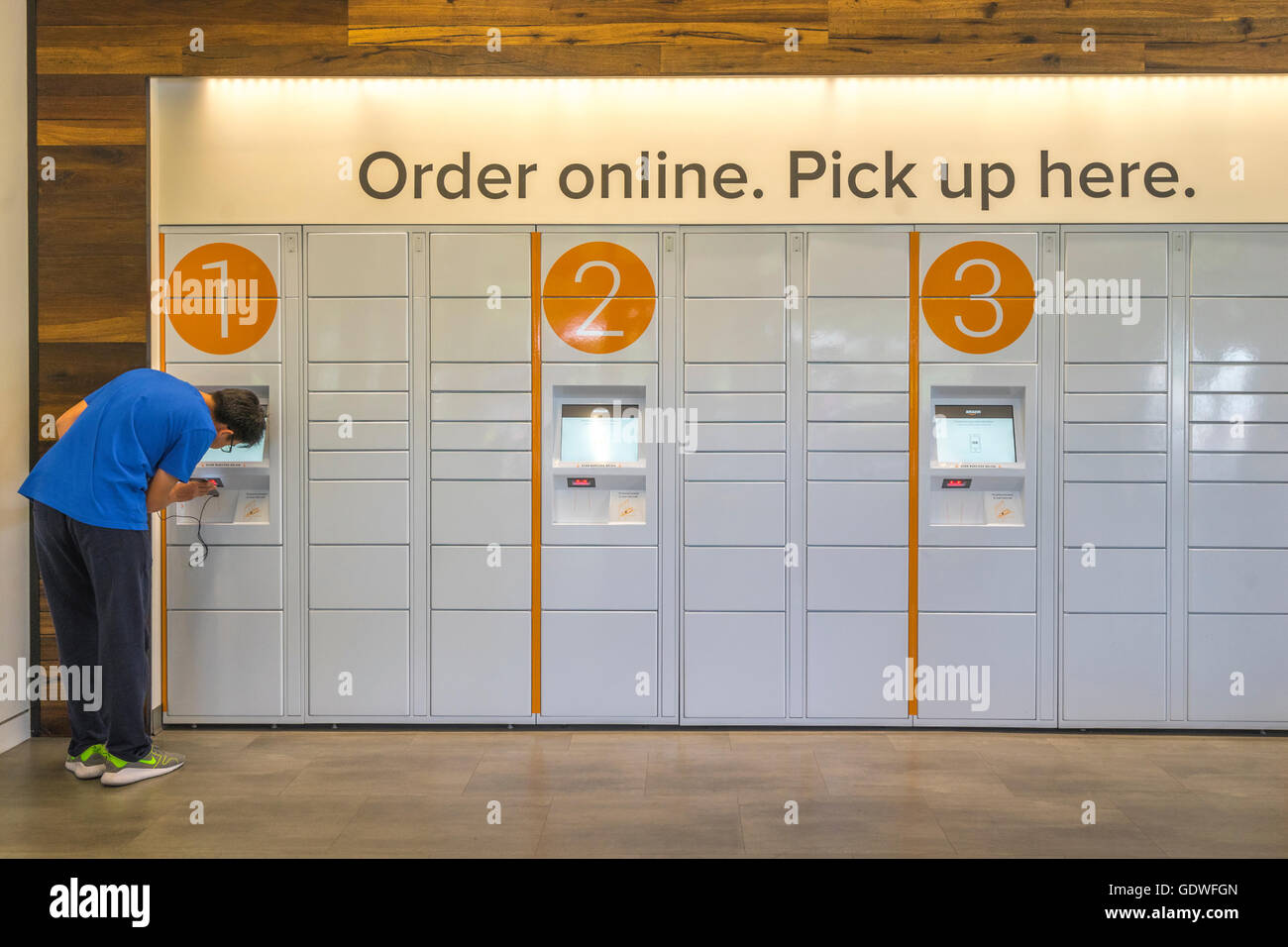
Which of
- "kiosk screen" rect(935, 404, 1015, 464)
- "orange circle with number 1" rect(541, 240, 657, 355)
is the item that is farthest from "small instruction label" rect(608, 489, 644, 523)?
"kiosk screen" rect(935, 404, 1015, 464)

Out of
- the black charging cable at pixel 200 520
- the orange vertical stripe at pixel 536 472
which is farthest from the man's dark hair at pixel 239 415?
the orange vertical stripe at pixel 536 472

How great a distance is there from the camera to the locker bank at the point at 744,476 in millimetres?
3898

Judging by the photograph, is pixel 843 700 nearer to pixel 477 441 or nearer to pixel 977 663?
pixel 977 663

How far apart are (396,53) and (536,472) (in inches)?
76.3

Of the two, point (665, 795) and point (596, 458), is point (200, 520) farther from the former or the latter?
point (665, 795)

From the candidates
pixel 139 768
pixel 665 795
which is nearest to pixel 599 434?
pixel 665 795

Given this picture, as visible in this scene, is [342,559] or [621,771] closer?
[621,771]

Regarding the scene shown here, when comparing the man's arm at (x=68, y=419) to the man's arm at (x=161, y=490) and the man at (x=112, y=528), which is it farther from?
the man's arm at (x=161, y=490)

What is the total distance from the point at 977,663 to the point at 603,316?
7.46ft

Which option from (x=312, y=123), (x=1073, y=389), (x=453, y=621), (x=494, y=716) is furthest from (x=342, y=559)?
(x=1073, y=389)

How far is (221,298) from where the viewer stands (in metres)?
3.92

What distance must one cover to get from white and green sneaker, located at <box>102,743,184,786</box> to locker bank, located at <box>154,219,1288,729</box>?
526 mm

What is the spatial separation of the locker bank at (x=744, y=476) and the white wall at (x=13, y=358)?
0.56 metres

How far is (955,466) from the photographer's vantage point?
3.91m
